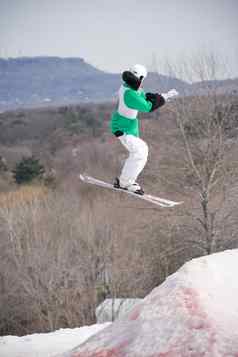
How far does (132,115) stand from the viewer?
3.61m

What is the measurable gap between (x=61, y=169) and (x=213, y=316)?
94.1ft

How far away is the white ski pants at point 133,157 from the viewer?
147 inches

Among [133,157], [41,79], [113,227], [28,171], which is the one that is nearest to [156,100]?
[133,157]

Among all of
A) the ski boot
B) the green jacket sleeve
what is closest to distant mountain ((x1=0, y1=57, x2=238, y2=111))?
the ski boot

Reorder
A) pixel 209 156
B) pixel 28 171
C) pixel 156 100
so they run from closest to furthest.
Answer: pixel 156 100 < pixel 209 156 < pixel 28 171

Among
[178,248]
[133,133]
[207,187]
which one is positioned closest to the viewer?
[133,133]

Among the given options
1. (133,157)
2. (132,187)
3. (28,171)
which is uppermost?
(133,157)

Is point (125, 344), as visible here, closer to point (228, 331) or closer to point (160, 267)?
point (228, 331)

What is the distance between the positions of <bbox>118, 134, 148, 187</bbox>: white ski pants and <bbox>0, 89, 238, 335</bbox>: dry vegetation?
9.56 metres

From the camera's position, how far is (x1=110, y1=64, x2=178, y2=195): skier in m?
3.40

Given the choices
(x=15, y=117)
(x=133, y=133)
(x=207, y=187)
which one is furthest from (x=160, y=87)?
(x=15, y=117)

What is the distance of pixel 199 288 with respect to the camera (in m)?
3.43

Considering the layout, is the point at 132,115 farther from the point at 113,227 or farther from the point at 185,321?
the point at 113,227

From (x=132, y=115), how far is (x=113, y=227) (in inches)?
742
